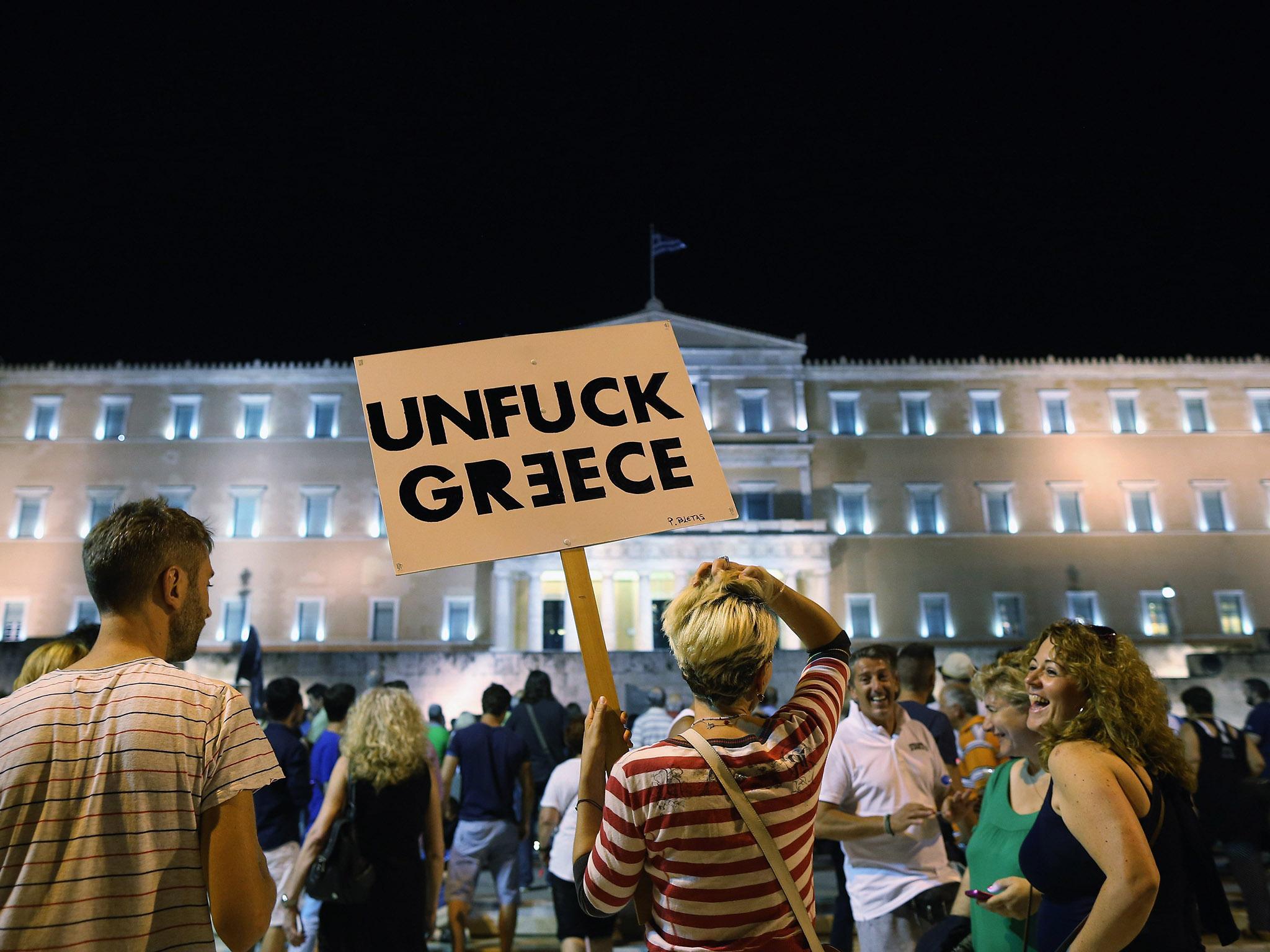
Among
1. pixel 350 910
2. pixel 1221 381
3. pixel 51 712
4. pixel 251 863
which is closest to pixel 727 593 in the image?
pixel 251 863

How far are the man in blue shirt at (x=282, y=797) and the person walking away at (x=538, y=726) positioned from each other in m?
3.07

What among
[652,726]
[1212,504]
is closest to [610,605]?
[1212,504]

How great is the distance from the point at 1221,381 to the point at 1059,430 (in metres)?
6.26

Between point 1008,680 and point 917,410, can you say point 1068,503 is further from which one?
point 1008,680

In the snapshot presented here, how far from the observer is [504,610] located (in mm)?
30938

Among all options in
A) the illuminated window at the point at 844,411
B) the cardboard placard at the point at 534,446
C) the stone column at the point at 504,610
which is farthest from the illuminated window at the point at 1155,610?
the cardboard placard at the point at 534,446

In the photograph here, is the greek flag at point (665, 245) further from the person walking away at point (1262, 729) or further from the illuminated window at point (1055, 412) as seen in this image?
the person walking away at point (1262, 729)

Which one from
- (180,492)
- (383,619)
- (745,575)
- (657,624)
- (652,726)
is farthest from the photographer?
(180,492)

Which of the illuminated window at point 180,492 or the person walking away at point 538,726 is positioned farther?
the illuminated window at point 180,492

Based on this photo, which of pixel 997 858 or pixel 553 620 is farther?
pixel 553 620

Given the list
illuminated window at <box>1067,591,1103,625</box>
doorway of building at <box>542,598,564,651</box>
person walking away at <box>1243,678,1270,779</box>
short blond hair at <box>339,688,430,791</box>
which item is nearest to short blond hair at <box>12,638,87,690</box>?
short blond hair at <box>339,688,430,791</box>

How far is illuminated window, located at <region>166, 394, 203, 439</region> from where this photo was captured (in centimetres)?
3406

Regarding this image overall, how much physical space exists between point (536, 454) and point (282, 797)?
11.5 ft

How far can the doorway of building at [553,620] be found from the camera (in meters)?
31.4
